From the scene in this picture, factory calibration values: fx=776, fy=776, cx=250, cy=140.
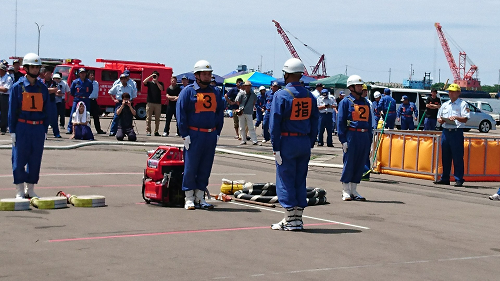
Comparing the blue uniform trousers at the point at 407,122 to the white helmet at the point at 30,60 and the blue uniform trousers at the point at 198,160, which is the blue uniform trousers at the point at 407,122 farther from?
the white helmet at the point at 30,60

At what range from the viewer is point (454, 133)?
53.6ft

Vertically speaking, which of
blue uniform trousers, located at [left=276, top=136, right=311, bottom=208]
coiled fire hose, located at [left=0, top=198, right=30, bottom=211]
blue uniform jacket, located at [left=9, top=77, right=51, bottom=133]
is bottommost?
coiled fire hose, located at [left=0, top=198, right=30, bottom=211]

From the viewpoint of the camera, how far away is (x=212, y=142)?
1152 centimetres

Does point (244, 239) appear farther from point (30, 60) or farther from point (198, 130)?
point (30, 60)

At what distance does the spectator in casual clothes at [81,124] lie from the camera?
23.2m

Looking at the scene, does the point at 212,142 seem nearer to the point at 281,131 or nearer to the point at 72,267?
the point at 281,131

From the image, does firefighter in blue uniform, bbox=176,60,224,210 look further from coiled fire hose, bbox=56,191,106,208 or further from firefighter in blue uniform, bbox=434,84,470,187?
firefighter in blue uniform, bbox=434,84,470,187

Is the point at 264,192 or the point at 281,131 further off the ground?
the point at 281,131

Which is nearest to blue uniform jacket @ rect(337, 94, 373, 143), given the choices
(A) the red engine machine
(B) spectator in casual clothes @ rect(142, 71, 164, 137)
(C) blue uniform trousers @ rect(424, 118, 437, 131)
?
(A) the red engine machine

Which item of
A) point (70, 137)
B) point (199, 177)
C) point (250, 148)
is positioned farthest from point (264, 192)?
point (70, 137)

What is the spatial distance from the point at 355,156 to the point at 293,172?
3.38 metres

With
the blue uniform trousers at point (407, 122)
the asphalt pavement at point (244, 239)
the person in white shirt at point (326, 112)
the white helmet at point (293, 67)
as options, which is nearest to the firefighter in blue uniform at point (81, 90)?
the person in white shirt at point (326, 112)

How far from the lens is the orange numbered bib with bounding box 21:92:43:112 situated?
1122 cm

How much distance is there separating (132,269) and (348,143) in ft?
22.1
